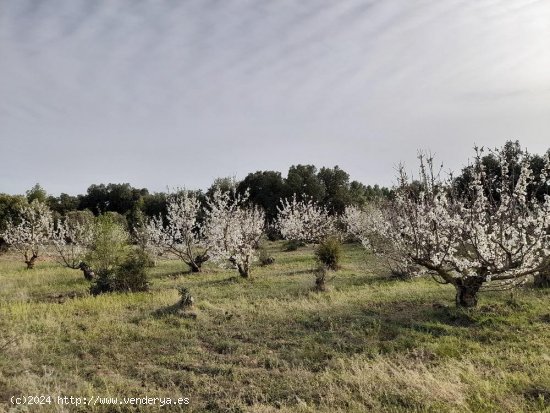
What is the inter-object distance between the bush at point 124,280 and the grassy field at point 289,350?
1.39 metres

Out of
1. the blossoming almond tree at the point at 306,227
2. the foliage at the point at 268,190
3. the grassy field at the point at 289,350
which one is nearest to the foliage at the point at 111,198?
the foliage at the point at 268,190

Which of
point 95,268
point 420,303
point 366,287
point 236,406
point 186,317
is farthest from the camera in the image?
point 95,268

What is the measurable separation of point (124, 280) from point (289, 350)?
1051 cm

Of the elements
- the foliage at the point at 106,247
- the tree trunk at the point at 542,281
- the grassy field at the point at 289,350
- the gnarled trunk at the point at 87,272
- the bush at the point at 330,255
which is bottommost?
the tree trunk at the point at 542,281

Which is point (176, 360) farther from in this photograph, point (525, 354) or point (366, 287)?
point (366, 287)

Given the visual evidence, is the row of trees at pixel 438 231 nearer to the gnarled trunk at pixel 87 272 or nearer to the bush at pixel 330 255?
the gnarled trunk at pixel 87 272

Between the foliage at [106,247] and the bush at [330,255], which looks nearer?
the foliage at [106,247]

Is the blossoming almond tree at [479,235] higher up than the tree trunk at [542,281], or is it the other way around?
the blossoming almond tree at [479,235]

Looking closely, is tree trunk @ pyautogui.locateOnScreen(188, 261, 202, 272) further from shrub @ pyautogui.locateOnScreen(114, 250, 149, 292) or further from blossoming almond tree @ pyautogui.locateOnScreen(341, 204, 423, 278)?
blossoming almond tree @ pyautogui.locateOnScreen(341, 204, 423, 278)

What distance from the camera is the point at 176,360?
8.70 m

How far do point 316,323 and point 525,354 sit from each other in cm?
493

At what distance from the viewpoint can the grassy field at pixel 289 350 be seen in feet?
21.6

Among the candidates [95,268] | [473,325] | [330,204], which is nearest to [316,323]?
[473,325]

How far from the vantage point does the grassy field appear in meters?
6.57
